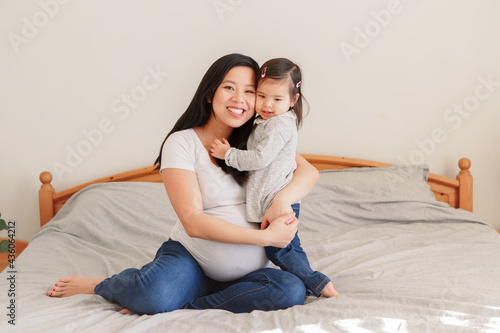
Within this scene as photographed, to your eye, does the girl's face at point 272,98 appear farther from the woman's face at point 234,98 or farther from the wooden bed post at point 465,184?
the wooden bed post at point 465,184

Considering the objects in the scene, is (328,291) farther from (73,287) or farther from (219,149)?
(73,287)

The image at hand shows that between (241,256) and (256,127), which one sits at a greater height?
(256,127)

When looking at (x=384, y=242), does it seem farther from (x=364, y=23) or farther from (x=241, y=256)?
(x=364, y=23)

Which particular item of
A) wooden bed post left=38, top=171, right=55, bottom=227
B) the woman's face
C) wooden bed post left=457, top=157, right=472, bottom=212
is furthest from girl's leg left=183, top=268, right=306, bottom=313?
wooden bed post left=457, top=157, right=472, bottom=212

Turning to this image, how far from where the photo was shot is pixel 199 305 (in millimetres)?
1372

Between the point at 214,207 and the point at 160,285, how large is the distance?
30 cm

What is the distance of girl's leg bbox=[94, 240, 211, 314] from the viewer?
4.24ft

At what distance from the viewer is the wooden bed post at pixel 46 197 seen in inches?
101

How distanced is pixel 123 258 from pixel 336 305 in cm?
94

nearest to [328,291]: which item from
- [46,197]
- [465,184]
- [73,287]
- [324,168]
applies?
[73,287]

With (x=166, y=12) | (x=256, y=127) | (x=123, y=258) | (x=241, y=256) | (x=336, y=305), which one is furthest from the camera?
(x=166, y=12)

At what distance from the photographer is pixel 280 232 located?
4.48 ft

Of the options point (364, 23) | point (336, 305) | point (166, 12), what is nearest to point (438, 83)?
A: point (364, 23)

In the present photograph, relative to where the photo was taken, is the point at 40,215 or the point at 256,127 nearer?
the point at 256,127
